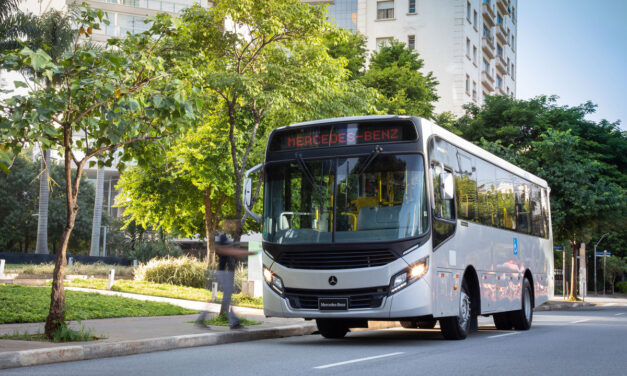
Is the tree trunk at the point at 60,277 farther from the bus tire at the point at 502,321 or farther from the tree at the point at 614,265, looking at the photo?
the tree at the point at 614,265

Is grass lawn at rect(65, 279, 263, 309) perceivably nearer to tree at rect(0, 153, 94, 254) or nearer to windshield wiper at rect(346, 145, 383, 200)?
windshield wiper at rect(346, 145, 383, 200)

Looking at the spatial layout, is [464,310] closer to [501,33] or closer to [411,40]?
[411,40]

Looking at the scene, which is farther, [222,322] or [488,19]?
[488,19]

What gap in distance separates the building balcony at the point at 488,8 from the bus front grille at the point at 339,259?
5882 centimetres

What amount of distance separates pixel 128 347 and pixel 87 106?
3.81 meters

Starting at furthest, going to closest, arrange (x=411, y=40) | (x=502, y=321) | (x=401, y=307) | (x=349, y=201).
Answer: (x=411, y=40) → (x=502, y=321) → (x=349, y=201) → (x=401, y=307)

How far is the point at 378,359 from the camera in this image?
10.3 m

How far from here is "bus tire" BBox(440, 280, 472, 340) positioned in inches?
531

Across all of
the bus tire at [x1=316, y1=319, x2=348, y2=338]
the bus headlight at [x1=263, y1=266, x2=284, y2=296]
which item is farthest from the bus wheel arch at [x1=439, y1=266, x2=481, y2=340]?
the bus headlight at [x1=263, y1=266, x2=284, y2=296]

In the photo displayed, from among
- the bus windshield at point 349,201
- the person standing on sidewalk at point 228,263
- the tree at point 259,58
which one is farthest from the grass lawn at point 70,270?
the bus windshield at point 349,201

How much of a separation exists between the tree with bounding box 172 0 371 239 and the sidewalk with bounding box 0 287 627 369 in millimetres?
2358

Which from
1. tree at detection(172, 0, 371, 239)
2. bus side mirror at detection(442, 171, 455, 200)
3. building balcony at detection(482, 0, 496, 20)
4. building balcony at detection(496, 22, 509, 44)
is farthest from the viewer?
building balcony at detection(496, 22, 509, 44)

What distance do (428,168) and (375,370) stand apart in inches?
166

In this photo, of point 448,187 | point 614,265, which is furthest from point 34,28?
point 614,265
